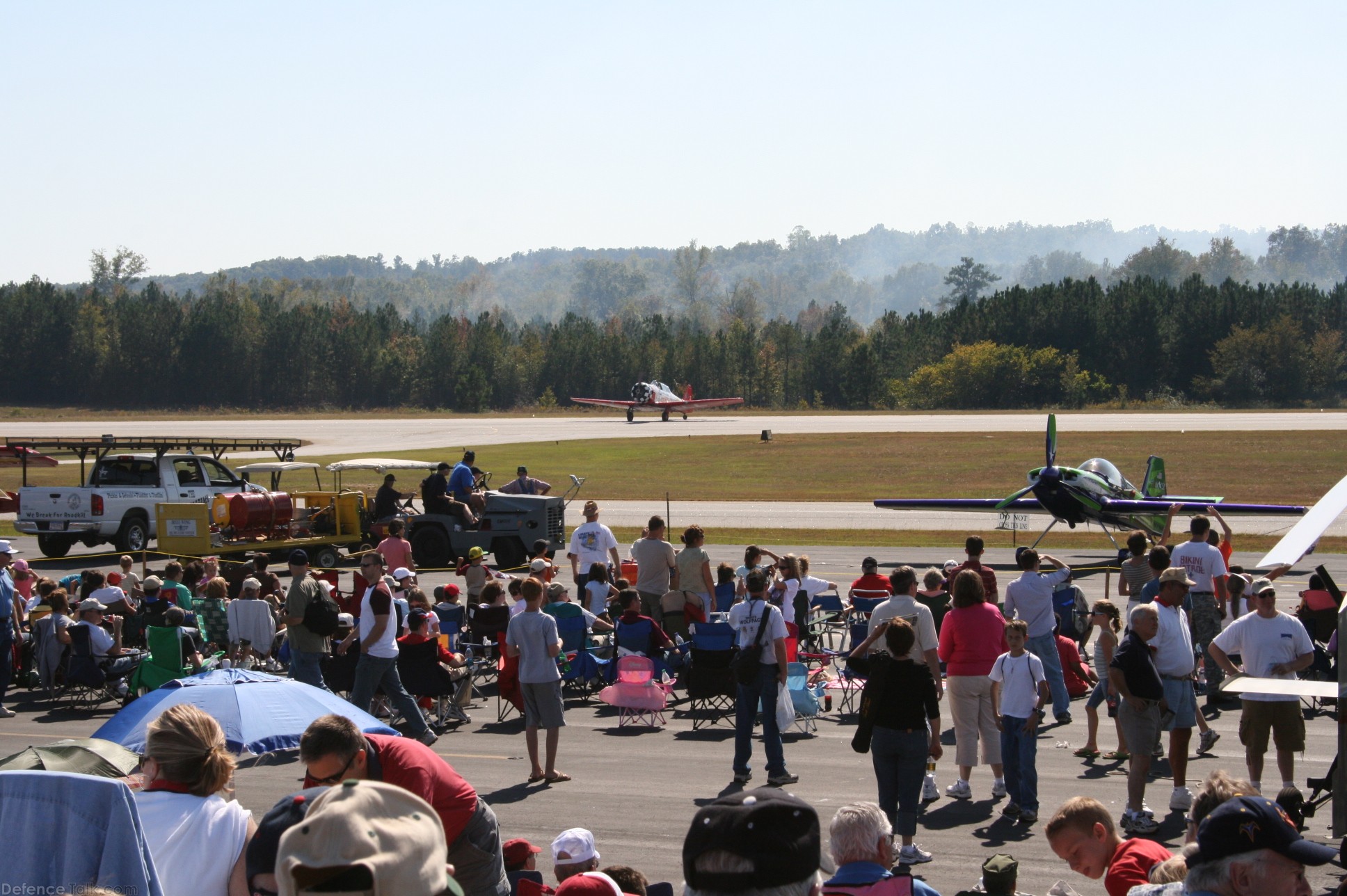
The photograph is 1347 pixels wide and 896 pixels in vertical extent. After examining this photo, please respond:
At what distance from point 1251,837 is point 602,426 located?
65.8 metres

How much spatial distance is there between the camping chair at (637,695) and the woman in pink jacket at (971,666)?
3.16 meters

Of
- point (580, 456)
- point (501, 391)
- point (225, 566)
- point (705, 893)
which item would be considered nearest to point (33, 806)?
point (705, 893)

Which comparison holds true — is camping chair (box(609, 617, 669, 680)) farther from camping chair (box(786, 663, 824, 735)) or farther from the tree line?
the tree line

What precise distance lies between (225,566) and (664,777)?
10.9 metres

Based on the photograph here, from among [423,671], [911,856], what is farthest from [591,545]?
[911,856]

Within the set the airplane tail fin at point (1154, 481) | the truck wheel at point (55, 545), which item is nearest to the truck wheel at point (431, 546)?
the truck wheel at point (55, 545)

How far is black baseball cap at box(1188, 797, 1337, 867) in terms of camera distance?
3.61m

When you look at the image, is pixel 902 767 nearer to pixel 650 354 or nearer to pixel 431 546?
pixel 431 546

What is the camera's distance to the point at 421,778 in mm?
4281

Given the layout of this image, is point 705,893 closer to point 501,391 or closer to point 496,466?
point 496,466

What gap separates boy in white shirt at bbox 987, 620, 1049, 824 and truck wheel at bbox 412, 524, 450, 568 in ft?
45.8

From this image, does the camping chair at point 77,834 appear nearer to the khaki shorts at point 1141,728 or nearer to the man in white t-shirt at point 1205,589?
the khaki shorts at point 1141,728

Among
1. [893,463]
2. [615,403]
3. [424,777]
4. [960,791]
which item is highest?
[615,403]

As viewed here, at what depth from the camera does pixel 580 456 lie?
49.7 metres
